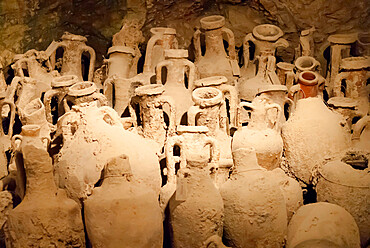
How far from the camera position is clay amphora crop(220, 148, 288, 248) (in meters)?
3.66

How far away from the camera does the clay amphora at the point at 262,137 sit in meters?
4.49

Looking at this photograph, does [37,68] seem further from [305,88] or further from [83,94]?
[305,88]

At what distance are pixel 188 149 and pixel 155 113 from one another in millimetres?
621

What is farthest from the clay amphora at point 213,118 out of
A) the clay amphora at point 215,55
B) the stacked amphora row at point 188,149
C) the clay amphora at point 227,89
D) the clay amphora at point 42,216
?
the clay amphora at point 42,216

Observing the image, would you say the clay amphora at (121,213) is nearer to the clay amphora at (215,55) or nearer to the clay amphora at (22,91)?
the clay amphora at (22,91)

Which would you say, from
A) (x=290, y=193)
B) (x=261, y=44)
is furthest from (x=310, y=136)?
(x=261, y=44)

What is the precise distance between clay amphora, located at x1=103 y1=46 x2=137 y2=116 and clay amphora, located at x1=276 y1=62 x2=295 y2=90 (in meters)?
1.50

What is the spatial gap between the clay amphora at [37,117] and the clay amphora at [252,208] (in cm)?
164

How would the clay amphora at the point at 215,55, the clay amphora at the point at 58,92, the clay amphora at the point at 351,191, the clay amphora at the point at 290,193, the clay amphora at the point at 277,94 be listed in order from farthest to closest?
the clay amphora at the point at 215,55, the clay amphora at the point at 58,92, the clay amphora at the point at 277,94, the clay amphora at the point at 290,193, the clay amphora at the point at 351,191

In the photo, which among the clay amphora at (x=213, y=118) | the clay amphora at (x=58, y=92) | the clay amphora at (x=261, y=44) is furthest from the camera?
the clay amphora at (x=261, y=44)

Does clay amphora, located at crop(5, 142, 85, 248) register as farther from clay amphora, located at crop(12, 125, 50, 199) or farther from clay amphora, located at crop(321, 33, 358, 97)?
clay amphora, located at crop(321, 33, 358, 97)

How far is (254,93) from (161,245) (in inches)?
84.4

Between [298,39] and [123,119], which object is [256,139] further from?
[298,39]

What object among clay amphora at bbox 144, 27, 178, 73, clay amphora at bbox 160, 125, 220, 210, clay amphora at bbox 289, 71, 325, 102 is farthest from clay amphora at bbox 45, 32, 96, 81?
clay amphora at bbox 289, 71, 325, 102
